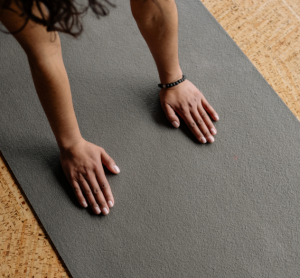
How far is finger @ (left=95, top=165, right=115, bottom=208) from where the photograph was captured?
99 cm

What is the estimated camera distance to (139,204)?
1.02 m

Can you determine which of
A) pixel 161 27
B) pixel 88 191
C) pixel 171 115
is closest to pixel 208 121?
pixel 171 115

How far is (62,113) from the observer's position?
33.3 inches

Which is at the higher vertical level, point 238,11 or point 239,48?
point 238,11

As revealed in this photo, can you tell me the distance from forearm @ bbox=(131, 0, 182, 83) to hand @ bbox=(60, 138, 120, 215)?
1.21 ft

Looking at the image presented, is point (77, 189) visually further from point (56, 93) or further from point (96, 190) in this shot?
point (56, 93)

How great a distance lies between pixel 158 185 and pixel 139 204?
90 millimetres

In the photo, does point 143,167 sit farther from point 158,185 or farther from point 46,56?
point 46,56

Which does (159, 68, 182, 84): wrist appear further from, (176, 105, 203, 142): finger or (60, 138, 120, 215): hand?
(60, 138, 120, 215): hand

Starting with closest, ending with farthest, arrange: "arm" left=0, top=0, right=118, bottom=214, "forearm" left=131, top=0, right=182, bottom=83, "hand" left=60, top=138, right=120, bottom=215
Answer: "arm" left=0, top=0, right=118, bottom=214, "forearm" left=131, top=0, right=182, bottom=83, "hand" left=60, top=138, right=120, bottom=215

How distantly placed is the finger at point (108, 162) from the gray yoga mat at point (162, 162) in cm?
4

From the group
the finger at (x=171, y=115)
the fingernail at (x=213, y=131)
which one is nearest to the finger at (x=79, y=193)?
the finger at (x=171, y=115)

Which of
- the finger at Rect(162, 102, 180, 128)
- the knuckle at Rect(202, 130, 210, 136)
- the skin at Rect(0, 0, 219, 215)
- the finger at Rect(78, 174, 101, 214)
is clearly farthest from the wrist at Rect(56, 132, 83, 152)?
the knuckle at Rect(202, 130, 210, 136)

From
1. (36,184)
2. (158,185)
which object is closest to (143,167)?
(158,185)
